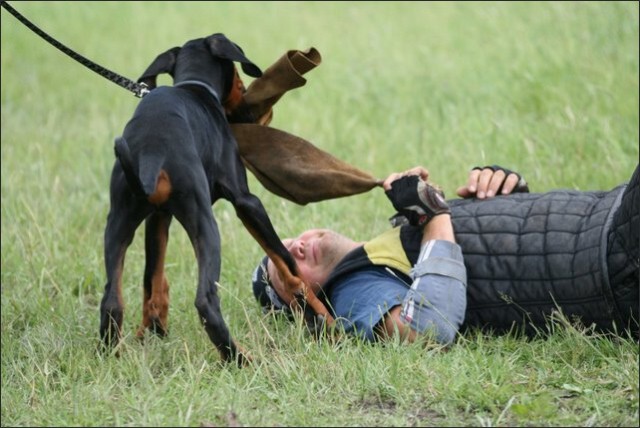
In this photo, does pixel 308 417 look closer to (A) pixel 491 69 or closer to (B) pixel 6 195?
(B) pixel 6 195

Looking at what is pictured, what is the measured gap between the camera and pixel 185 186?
381cm

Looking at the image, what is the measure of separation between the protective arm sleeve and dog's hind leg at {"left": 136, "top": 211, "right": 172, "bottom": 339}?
983 mm

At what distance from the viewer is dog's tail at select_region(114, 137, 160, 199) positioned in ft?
12.1

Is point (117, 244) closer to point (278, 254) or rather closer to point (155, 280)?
point (155, 280)

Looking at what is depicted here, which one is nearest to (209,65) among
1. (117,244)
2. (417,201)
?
(117,244)

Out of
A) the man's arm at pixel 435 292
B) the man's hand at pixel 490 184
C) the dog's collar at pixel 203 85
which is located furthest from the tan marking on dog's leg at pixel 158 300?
the man's hand at pixel 490 184

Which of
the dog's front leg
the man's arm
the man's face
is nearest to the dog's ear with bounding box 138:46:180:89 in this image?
the dog's front leg

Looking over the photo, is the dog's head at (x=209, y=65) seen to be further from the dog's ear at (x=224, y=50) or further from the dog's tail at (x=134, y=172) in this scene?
the dog's tail at (x=134, y=172)

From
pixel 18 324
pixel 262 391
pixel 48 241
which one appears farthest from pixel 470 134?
pixel 262 391

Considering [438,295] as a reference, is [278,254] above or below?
above

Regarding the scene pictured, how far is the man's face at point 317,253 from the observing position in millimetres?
4633

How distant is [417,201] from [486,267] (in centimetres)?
39

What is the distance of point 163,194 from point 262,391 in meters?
0.78

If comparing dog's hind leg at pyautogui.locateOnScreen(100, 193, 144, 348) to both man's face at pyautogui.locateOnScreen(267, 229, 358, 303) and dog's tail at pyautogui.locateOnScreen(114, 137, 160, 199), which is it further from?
man's face at pyautogui.locateOnScreen(267, 229, 358, 303)
